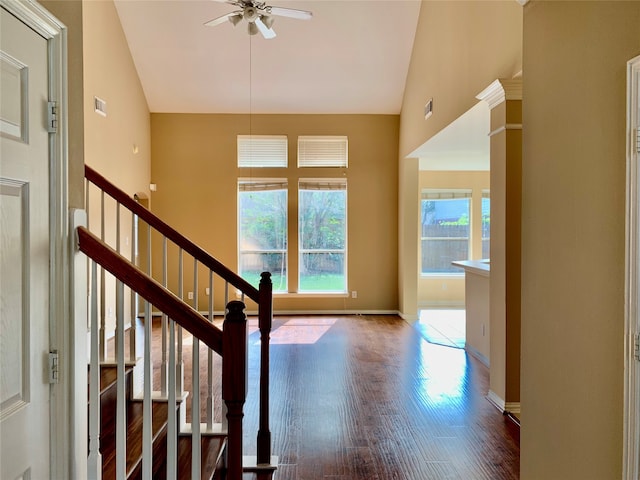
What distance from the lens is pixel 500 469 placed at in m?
2.52

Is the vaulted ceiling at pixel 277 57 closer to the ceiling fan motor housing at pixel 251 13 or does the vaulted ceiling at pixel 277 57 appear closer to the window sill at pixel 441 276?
the ceiling fan motor housing at pixel 251 13

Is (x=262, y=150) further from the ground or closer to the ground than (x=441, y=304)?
further from the ground

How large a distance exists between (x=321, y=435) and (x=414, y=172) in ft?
15.7

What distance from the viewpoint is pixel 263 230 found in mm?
7184

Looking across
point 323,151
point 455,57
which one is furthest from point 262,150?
point 455,57

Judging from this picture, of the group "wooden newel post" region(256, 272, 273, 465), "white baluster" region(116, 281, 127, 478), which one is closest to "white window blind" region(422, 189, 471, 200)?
"wooden newel post" region(256, 272, 273, 465)

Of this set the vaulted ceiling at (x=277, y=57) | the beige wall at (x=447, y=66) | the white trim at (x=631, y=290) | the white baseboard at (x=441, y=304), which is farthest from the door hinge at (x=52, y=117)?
the white baseboard at (x=441, y=304)

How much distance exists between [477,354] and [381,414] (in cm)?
196

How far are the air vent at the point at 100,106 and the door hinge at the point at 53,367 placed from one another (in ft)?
15.2

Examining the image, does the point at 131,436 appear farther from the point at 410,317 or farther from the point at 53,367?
the point at 410,317

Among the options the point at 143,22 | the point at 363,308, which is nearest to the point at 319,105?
the point at 143,22

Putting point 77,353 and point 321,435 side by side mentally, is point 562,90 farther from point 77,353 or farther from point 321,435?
point 321,435

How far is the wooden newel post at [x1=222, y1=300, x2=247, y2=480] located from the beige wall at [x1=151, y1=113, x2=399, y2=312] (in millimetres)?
5786

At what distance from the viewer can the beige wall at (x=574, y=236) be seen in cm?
157
